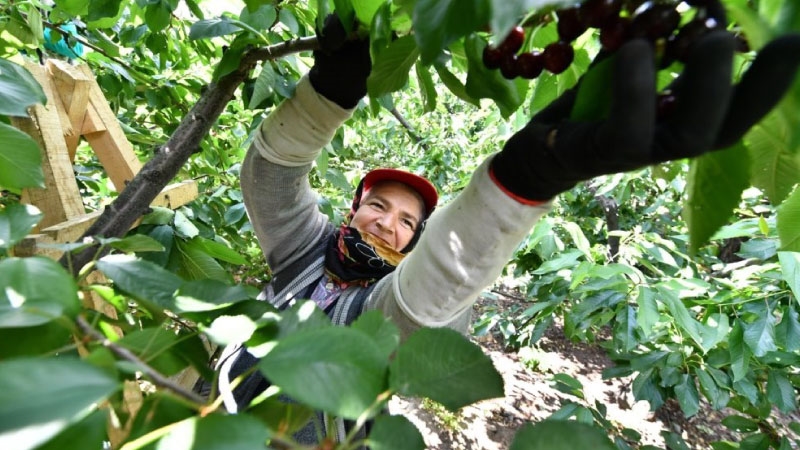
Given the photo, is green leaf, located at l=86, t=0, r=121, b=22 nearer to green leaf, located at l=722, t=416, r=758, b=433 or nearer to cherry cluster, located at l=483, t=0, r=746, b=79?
cherry cluster, located at l=483, t=0, r=746, b=79

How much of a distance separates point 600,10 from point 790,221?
45 cm

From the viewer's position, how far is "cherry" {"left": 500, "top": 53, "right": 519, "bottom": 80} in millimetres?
516

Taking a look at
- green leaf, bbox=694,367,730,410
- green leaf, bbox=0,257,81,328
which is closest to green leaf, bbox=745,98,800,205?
green leaf, bbox=0,257,81,328

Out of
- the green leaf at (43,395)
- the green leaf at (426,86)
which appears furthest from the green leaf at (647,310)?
the green leaf at (43,395)

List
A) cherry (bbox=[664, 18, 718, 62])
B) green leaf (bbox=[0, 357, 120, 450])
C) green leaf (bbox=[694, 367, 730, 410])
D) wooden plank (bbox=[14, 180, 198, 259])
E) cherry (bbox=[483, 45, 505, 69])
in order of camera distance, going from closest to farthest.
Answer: green leaf (bbox=[0, 357, 120, 450])
cherry (bbox=[664, 18, 718, 62])
cherry (bbox=[483, 45, 505, 69])
wooden plank (bbox=[14, 180, 198, 259])
green leaf (bbox=[694, 367, 730, 410])

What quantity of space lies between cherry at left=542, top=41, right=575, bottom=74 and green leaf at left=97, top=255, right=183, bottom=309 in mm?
434

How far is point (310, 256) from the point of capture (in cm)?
131

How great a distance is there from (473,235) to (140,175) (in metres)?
0.66

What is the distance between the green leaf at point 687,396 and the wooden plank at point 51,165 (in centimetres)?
171

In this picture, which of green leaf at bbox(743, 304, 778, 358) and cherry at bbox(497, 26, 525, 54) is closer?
cherry at bbox(497, 26, 525, 54)

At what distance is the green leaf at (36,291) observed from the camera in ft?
0.91

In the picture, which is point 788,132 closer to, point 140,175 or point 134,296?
point 134,296

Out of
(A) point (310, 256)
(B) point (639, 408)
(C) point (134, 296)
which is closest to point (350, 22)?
(C) point (134, 296)

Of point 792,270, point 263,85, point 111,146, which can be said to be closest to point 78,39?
point 111,146
